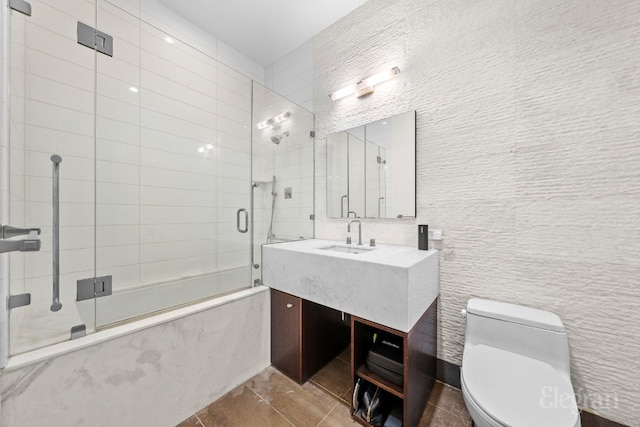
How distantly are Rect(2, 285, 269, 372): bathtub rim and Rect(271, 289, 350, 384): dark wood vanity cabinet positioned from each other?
0.92ft

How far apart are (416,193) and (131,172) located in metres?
1.93

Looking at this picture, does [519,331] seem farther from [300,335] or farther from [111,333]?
[111,333]

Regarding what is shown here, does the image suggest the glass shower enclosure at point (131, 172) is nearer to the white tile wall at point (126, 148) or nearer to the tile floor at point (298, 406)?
the white tile wall at point (126, 148)

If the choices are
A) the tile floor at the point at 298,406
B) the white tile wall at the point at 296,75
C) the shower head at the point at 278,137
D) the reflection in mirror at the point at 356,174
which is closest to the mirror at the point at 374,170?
the reflection in mirror at the point at 356,174

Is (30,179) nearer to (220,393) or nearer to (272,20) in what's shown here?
(220,393)

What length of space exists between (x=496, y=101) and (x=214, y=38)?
2.48 m

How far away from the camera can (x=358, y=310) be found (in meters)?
1.31

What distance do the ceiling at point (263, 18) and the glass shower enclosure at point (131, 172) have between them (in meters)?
0.40

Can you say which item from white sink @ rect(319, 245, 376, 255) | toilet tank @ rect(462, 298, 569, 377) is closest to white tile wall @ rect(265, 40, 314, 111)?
white sink @ rect(319, 245, 376, 255)

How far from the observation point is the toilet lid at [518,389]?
2.77 ft

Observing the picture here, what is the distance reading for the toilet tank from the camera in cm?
115

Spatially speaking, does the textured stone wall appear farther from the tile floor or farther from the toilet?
the tile floor

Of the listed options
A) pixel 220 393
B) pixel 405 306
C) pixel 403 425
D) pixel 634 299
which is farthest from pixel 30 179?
pixel 634 299

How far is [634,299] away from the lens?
3.59ft
